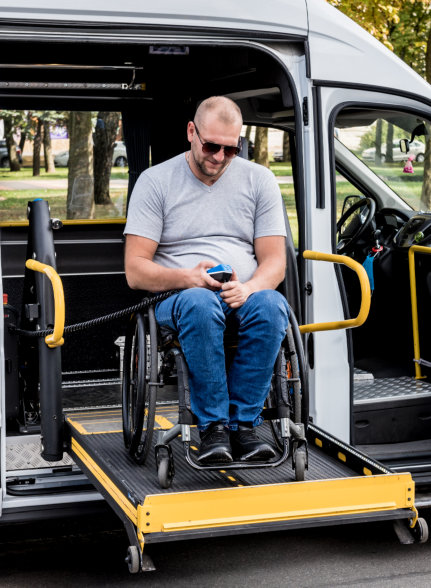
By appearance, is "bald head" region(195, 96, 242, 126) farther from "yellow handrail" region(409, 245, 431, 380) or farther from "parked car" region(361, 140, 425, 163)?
"yellow handrail" region(409, 245, 431, 380)

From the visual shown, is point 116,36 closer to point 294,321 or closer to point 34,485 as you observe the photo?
point 294,321

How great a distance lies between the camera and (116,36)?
433 cm

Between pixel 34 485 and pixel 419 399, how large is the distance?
2030 mm

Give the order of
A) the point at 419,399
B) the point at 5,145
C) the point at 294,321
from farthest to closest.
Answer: the point at 5,145 < the point at 419,399 < the point at 294,321

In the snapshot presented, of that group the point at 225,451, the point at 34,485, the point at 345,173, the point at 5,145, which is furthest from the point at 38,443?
the point at 345,173

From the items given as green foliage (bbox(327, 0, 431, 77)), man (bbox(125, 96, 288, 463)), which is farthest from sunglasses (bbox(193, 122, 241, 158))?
green foliage (bbox(327, 0, 431, 77))

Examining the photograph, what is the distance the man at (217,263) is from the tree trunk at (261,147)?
2.27 m

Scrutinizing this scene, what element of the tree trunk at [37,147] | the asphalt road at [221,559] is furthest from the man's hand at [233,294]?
the tree trunk at [37,147]

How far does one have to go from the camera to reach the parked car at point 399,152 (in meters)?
5.41

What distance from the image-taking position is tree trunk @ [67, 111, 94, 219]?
595 cm

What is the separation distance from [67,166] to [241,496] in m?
3.21

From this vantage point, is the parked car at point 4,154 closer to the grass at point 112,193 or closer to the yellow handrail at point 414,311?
the grass at point 112,193

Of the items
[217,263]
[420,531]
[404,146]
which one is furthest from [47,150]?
[420,531]

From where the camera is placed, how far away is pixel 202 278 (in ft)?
13.0
